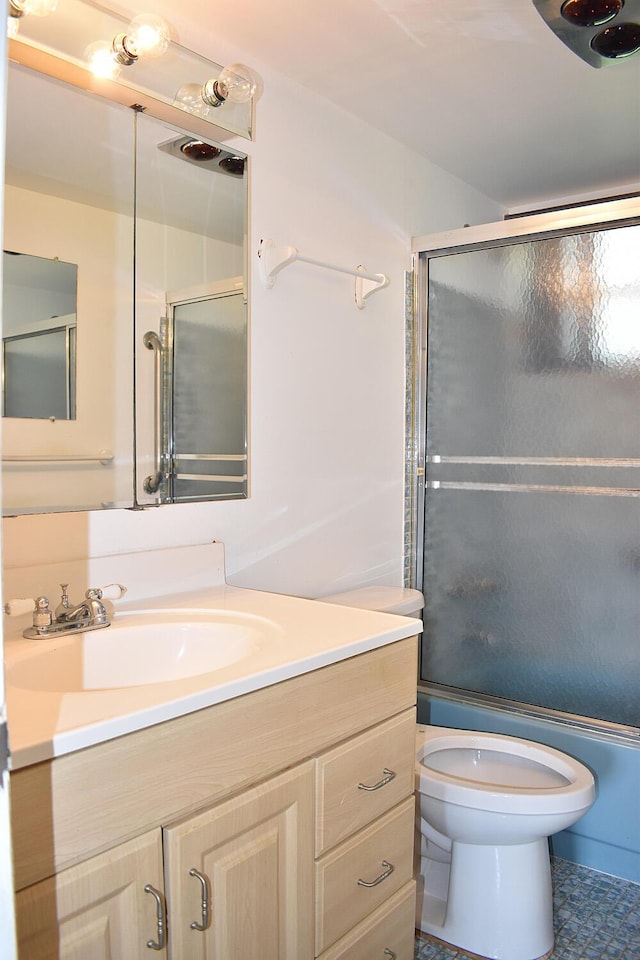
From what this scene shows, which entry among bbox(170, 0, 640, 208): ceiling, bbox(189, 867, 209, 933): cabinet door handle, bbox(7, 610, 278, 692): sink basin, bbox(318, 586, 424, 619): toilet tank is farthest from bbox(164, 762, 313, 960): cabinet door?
bbox(170, 0, 640, 208): ceiling

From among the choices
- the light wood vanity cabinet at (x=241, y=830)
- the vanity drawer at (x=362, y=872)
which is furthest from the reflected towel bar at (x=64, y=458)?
the vanity drawer at (x=362, y=872)

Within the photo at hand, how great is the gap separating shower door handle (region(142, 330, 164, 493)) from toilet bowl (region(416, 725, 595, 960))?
0.95 m

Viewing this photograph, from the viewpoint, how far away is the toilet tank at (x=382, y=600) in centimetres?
212

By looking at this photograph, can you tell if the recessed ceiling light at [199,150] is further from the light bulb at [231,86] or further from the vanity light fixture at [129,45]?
the vanity light fixture at [129,45]

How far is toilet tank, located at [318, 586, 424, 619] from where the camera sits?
6.94 ft

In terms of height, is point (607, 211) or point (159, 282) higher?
point (607, 211)

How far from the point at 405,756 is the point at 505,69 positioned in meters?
1.74

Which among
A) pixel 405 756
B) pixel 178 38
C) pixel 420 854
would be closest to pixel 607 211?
pixel 178 38

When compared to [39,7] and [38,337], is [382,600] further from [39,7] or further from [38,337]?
[39,7]

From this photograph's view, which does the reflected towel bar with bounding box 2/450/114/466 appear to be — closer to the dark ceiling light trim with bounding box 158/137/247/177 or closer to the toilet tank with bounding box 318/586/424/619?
the dark ceiling light trim with bounding box 158/137/247/177

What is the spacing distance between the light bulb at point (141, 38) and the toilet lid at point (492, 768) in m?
1.77

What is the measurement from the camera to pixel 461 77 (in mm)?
2043

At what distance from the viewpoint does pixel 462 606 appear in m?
2.53

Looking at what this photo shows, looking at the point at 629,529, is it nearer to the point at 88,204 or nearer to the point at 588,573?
the point at 588,573
